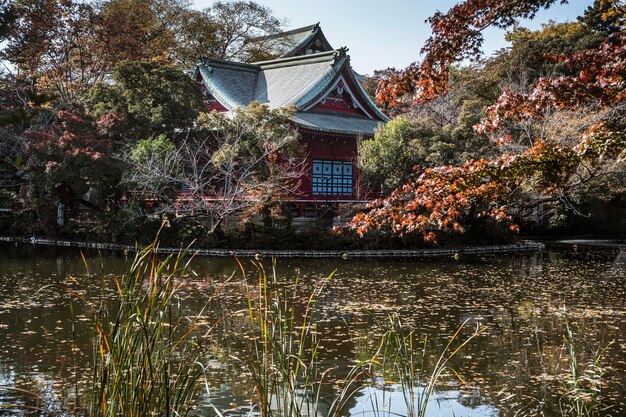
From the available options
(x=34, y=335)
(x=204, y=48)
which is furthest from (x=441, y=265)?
(x=204, y=48)

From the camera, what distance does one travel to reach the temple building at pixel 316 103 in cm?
1799

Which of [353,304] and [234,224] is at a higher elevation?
[234,224]

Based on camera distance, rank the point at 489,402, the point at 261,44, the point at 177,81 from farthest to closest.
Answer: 1. the point at 261,44
2. the point at 177,81
3. the point at 489,402

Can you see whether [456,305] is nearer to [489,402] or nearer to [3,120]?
[489,402]

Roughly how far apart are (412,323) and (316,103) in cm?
1301

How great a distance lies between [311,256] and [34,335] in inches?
336

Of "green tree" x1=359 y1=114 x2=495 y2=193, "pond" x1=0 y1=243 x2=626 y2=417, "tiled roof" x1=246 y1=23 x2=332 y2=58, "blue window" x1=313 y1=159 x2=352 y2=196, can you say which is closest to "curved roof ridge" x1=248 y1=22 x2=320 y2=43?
"tiled roof" x1=246 y1=23 x2=332 y2=58

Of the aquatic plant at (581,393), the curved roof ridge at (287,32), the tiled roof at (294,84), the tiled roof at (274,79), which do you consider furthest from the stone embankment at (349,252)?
the curved roof ridge at (287,32)

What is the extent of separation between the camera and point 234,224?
15.8 metres

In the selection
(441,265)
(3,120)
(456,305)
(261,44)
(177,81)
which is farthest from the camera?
(261,44)

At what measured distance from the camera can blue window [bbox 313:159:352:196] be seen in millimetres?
18734

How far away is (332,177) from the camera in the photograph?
754 inches

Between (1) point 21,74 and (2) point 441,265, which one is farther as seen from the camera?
(1) point 21,74

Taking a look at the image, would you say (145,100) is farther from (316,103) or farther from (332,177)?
(332,177)
